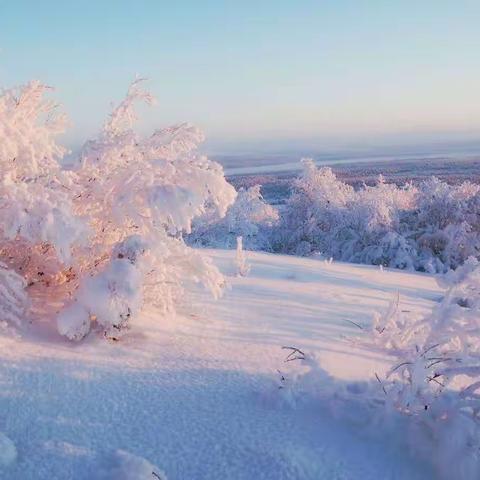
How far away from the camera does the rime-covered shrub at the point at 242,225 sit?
33.1m

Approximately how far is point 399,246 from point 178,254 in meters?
20.7

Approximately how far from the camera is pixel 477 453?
124 inches

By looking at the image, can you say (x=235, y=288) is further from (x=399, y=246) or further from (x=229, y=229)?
(x=229, y=229)

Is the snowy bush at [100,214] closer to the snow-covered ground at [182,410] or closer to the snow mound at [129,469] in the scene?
the snow-covered ground at [182,410]

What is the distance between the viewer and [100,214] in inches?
195

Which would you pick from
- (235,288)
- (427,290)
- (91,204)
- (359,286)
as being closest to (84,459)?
(91,204)

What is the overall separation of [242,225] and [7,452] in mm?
30843

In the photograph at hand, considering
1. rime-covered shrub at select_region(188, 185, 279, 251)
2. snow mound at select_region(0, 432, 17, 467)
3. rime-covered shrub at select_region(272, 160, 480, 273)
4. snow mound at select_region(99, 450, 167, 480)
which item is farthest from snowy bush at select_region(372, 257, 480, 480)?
A: rime-covered shrub at select_region(188, 185, 279, 251)

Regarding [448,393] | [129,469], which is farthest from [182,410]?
[448,393]

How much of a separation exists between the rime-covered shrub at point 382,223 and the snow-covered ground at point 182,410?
60.0ft

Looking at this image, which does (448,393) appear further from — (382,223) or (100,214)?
(382,223)

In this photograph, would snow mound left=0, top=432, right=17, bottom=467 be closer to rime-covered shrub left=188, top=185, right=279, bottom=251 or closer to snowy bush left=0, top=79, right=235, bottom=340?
snowy bush left=0, top=79, right=235, bottom=340

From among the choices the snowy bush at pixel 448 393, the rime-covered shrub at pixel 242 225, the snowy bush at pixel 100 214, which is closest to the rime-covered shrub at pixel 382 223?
the rime-covered shrub at pixel 242 225

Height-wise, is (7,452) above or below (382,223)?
above
